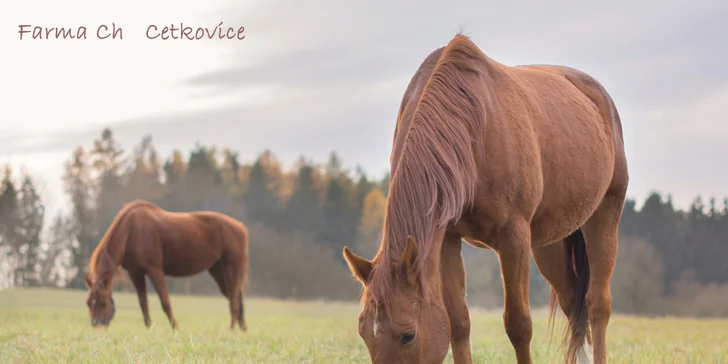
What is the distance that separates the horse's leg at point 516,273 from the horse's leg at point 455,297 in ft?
0.85

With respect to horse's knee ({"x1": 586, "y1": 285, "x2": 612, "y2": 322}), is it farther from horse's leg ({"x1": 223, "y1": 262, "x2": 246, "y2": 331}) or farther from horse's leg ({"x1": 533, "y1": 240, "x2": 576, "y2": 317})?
horse's leg ({"x1": 223, "y1": 262, "x2": 246, "y2": 331})

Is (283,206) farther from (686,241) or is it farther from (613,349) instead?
(613,349)

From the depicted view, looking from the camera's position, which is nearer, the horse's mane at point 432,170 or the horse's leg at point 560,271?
the horse's mane at point 432,170

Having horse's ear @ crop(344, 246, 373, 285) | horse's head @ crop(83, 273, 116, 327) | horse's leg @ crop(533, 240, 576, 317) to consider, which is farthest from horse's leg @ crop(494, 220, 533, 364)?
horse's head @ crop(83, 273, 116, 327)

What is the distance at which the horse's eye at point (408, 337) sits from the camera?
11.1 feet

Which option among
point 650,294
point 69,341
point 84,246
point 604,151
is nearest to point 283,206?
point 84,246

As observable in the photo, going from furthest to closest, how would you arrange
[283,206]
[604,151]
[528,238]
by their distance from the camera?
[283,206] → [604,151] → [528,238]

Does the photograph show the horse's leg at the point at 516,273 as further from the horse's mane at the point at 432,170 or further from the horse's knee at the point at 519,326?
the horse's mane at the point at 432,170

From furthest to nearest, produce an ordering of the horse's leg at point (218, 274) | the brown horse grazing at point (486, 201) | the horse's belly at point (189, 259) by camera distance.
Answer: the horse's leg at point (218, 274)
the horse's belly at point (189, 259)
the brown horse grazing at point (486, 201)

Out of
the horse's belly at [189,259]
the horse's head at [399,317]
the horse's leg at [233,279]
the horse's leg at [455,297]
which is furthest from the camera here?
the horse's belly at [189,259]

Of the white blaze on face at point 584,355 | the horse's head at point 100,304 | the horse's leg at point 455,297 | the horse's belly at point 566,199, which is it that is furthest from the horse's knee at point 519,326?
the horse's head at point 100,304

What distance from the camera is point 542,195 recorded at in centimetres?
473

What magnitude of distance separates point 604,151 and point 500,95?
1505mm

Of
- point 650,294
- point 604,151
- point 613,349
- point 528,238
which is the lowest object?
point 650,294
